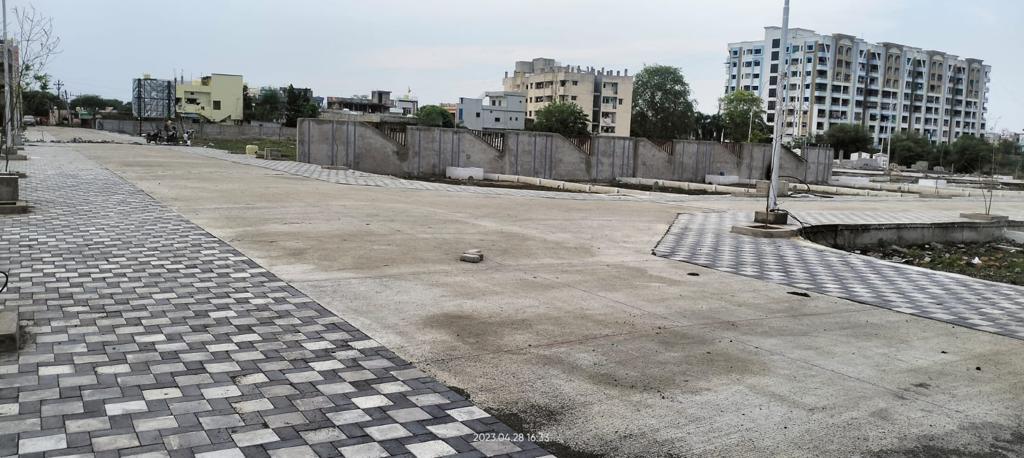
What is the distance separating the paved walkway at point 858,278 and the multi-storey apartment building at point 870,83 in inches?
4416

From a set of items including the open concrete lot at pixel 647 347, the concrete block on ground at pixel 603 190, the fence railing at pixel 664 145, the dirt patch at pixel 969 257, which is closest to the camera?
the open concrete lot at pixel 647 347

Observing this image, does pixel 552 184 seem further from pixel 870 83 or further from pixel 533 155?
pixel 870 83

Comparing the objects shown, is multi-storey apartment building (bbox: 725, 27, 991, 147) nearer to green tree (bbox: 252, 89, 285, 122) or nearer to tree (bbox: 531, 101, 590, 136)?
tree (bbox: 531, 101, 590, 136)

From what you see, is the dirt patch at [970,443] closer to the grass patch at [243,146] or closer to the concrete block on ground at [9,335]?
the concrete block on ground at [9,335]

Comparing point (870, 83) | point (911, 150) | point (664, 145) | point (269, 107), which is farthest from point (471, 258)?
point (870, 83)

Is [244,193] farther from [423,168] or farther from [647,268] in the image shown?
[423,168]

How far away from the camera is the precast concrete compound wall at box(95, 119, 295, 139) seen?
7669 centimetres

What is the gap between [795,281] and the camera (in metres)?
9.72

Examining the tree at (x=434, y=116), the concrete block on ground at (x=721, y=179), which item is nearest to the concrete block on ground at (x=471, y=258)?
the concrete block on ground at (x=721, y=179)

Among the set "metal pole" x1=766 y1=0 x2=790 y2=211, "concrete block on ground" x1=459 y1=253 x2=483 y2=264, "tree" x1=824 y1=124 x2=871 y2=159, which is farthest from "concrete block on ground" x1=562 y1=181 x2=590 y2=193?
"tree" x1=824 y1=124 x2=871 y2=159

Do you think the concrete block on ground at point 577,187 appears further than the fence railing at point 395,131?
No

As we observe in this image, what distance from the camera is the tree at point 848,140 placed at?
10025 centimetres

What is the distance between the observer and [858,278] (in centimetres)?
1027

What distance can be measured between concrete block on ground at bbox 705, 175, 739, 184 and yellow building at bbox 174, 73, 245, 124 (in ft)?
288
